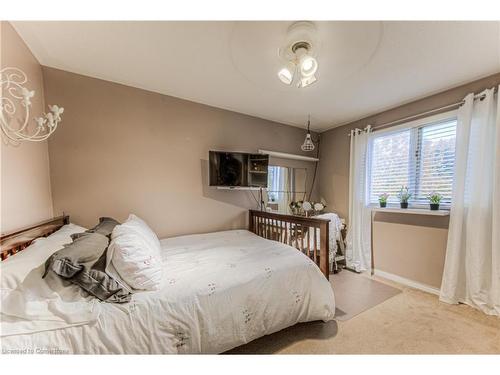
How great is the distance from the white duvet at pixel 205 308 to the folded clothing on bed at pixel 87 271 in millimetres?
49

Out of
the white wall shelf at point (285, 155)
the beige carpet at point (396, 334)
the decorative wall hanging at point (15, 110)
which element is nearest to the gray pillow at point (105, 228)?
the decorative wall hanging at point (15, 110)

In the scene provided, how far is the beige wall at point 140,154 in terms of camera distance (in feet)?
6.05

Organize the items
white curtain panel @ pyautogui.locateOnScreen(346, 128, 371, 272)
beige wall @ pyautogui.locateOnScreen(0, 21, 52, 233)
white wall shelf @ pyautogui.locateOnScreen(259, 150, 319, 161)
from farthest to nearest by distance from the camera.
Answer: white wall shelf @ pyautogui.locateOnScreen(259, 150, 319, 161) < white curtain panel @ pyautogui.locateOnScreen(346, 128, 371, 272) < beige wall @ pyautogui.locateOnScreen(0, 21, 52, 233)

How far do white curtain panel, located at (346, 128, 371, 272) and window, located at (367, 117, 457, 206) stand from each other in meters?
0.11

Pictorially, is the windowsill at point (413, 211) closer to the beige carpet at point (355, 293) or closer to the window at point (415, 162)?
the window at point (415, 162)

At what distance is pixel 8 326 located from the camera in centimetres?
79

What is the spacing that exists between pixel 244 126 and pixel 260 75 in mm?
1017

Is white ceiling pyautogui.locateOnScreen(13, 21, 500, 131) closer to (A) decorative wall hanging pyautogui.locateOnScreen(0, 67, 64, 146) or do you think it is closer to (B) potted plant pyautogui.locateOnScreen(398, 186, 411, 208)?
(A) decorative wall hanging pyautogui.locateOnScreen(0, 67, 64, 146)

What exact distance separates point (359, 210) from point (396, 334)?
62.4 inches

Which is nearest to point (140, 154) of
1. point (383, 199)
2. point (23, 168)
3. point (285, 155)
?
point (23, 168)

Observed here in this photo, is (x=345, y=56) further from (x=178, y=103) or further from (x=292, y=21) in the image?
(x=178, y=103)

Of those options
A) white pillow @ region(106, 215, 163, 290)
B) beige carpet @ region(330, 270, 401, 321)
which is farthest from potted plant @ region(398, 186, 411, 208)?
white pillow @ region(106, 215, 163, 290)

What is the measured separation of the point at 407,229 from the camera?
2.43 metres

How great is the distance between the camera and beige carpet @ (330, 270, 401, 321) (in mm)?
1886
